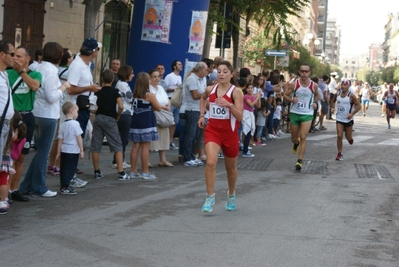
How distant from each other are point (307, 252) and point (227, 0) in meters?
17.9

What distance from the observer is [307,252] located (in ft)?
24.4

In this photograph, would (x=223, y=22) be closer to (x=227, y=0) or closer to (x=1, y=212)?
(x=227, y=0)

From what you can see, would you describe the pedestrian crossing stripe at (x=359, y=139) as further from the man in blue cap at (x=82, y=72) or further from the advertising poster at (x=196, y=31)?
the man in blue cap at (x=82, y=72)

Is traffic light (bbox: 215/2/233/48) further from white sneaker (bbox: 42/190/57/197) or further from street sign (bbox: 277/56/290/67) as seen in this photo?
white sneaker (bbox: 42/190/57/197)

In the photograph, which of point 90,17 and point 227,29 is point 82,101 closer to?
point 90,17

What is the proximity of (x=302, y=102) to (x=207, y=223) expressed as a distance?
22.4ft

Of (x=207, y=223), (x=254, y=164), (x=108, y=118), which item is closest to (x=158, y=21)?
(x=254, y=164)

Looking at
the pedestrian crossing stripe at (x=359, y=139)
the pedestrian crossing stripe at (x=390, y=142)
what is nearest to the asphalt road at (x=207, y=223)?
the pedestrian crossing stripe at (x=390, y=142)

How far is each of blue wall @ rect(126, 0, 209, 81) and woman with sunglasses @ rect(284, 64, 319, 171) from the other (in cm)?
483

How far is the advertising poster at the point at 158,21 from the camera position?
19672mm

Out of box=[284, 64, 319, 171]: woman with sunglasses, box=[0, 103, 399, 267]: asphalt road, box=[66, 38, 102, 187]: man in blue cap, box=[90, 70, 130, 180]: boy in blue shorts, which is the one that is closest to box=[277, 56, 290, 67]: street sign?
box=[284, 64, 319, 171]: woman with sunglasses

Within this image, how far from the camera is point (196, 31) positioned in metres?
19.9

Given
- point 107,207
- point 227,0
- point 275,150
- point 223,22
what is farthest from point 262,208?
point 227,0

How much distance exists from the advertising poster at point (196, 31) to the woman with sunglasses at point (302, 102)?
4.85 meters
